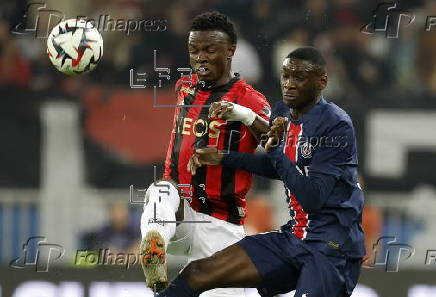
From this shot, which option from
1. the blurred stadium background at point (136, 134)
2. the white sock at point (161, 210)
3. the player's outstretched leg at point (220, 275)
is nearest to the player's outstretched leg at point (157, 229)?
the white sock at point (161, 210)

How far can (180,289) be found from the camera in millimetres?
6609

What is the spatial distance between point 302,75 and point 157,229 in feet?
4.09

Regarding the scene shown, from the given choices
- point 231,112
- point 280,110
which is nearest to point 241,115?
point 231,112

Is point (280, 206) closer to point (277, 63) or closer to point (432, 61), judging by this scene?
point (277, 63)

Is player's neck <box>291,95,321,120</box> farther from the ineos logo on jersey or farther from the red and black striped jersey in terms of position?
the ineos logo on jersey

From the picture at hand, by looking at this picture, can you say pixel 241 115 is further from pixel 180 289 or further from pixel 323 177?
pixel 180 289

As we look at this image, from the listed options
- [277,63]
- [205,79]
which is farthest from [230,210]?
[277,63]

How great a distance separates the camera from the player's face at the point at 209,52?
712cm

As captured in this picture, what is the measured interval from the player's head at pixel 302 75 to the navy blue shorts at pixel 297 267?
81 cm

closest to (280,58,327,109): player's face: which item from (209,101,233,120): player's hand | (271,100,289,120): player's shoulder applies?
(271,100,289,120): player's shoulder

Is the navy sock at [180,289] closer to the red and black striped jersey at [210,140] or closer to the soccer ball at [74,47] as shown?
the red and black striped jersey at [210,140]

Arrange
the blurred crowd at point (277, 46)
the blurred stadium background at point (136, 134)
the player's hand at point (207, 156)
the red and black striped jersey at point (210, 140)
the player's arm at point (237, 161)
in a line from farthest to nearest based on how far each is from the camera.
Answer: the blurred stadium background at point (136, 134) → the blurred crowd at point (277, 46) → the red and black striped jersey at point (210, 140) → the player's hand at point (207, 156) → the player's arm at point (237, 161)

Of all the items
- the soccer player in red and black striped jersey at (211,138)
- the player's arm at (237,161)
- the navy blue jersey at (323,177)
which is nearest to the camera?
the navy blue jersey at (323,177)

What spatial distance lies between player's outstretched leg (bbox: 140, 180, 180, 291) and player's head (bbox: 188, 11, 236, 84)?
76 centimetres
